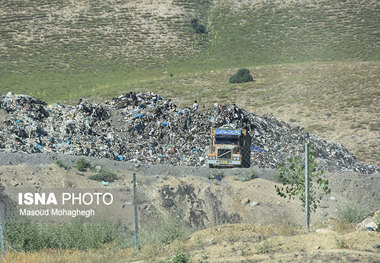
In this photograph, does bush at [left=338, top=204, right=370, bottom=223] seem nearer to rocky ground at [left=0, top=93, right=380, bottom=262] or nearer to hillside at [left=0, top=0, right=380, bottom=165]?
rocky ground at [left=0, top=93, right=380, bottom=262]

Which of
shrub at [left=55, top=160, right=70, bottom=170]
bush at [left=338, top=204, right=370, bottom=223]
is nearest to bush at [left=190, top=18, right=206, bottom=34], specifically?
shrub at [left=55, top=160, right=70, bottom=170]

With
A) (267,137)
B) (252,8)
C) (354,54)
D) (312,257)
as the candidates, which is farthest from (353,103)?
(252,8)

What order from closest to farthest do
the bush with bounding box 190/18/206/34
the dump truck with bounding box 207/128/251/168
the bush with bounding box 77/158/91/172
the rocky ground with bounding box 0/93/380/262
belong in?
the rocky ground with bounding box 0/93/380/262
the bush with bounding box 77/158/91/172
the dump truck with bounding box 207/128/251/168
the bush with bounding box 190/18/206/34

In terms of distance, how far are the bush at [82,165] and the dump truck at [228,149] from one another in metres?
5.37

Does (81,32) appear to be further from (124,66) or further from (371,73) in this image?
(371,73)

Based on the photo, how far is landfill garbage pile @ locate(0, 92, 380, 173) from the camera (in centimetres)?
2366

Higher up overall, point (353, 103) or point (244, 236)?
point (353, 103)

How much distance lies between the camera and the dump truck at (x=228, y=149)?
75.5ft

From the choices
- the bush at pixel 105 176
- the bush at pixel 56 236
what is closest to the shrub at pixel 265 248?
the bush at pixel 56 236

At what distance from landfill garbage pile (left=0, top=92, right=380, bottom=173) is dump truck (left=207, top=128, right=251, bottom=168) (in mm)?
766

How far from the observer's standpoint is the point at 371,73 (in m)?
49.1

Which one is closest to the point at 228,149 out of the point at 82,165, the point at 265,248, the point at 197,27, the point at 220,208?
the point at 220,208

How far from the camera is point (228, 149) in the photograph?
23.2 meters

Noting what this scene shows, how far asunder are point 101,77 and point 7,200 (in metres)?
45.1
